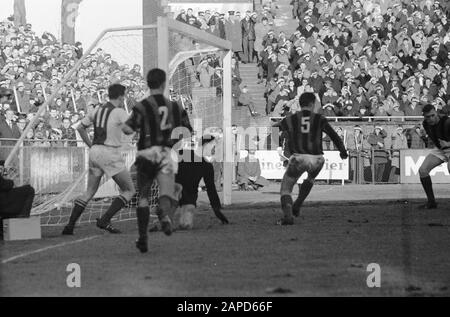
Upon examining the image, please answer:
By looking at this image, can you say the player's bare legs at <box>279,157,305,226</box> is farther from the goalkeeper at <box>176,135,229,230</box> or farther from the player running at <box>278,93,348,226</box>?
the goalkeeper at <box>176,135,229,230</box>

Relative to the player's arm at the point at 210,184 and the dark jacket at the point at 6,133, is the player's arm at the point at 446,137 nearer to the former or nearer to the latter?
the player's arm at the point at 210,184

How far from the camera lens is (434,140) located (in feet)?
58.8

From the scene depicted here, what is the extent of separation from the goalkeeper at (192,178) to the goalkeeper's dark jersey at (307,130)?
118cm

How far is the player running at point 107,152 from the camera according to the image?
44.5 ft

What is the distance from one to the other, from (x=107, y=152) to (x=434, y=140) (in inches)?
260

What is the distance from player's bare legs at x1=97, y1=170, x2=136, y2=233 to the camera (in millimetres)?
13641

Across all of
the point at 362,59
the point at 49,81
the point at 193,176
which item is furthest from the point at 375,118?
the point at 193,176

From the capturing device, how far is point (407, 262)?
999 cm

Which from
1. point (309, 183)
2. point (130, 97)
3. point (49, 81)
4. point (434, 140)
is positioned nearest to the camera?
point (309, 183)

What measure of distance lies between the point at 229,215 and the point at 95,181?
3875 mm

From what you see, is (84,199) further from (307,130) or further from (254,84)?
(254,84)

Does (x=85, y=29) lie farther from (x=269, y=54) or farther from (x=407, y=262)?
(x=407, y=262)

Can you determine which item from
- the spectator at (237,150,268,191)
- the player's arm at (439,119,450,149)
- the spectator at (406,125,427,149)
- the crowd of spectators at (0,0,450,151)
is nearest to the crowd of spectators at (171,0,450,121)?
the crowd of spectators at (0,0,450,151)
